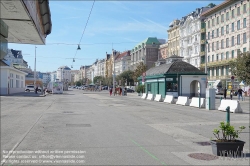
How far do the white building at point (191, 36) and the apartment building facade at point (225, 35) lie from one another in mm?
3535

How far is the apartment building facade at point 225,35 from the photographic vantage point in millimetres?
62562

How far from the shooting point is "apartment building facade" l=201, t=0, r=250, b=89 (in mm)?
62562

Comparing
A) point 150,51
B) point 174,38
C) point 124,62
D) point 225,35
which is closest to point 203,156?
point 225,35

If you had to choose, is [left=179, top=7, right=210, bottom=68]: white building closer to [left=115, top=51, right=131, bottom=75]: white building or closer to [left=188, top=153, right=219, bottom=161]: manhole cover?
[left=115, top=51, right=131, bottom=75]: white building

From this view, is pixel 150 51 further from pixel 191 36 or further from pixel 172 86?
pixel 172 86

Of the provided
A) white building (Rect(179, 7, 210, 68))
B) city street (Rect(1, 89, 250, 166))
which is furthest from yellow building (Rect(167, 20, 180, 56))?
city street (Rect(1, 89, 250, 166))

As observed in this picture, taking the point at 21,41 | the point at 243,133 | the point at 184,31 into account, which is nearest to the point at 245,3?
the point at 184,31

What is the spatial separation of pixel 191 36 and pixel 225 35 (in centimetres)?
1539

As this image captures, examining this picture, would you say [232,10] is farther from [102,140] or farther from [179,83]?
[102,140]

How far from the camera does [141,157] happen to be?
7.75 meters

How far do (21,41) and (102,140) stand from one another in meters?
6.15

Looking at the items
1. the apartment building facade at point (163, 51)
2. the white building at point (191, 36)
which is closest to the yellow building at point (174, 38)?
the white building at point (191, 36)

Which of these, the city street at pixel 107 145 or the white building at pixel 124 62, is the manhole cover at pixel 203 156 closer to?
the city street at pixel 107 145

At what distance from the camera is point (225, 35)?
6969 centimetres
